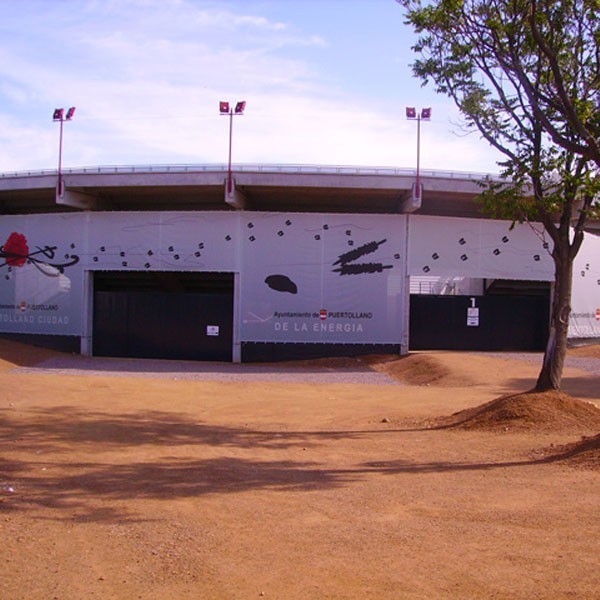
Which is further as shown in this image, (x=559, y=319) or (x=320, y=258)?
(x=320, y=258)

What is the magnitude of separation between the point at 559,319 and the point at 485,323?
16.6m

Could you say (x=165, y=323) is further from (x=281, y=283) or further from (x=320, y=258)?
(x=320, y=258)

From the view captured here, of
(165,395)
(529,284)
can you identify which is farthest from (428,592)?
(529,284)

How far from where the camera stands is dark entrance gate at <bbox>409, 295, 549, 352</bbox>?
28.5 m

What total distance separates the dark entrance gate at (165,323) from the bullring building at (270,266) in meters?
0.06

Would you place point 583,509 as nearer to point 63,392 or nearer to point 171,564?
point 171,564

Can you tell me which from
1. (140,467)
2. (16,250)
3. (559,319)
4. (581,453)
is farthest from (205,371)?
(581,453)

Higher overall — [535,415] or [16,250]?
[16,250]

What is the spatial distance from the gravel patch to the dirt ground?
20.4 feet

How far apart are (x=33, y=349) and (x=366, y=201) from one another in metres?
14.0

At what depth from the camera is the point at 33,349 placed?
26625 mm

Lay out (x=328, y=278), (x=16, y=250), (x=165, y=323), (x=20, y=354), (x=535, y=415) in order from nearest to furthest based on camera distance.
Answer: (x=535, y=415), (x=20, y=354), (x=328, y=278), (x=165, y=323), (x=16, y=250)

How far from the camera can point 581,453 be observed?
923cm

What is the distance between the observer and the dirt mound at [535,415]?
11.3 meters
